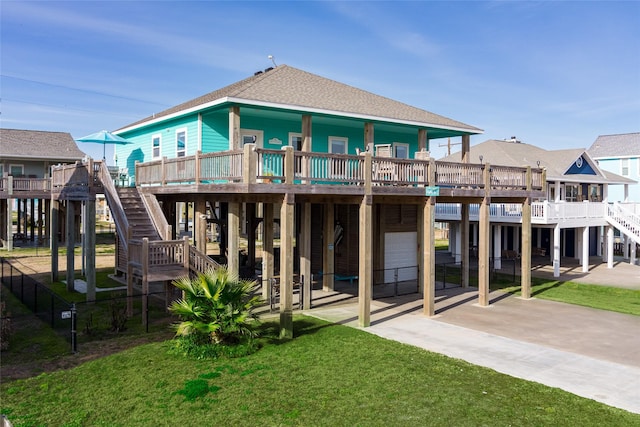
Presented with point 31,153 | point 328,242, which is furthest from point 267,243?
point 31,153

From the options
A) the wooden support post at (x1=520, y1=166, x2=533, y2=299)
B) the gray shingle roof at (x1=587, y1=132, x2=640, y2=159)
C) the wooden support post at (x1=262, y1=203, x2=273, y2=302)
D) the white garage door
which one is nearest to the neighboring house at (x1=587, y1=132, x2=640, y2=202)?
the gray shingle roof at (x1=587, y1=132, x2=640, y2=159)

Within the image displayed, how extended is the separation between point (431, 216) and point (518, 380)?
6840 mm

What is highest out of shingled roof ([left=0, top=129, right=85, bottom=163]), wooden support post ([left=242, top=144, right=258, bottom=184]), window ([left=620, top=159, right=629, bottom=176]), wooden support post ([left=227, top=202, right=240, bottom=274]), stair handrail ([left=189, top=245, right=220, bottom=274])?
shingled roof ([left=0, top=129, right=85, bottom=163])

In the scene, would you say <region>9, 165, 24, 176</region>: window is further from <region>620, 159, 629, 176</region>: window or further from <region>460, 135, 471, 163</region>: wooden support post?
<region>620, 159, 629, 176</region>: window

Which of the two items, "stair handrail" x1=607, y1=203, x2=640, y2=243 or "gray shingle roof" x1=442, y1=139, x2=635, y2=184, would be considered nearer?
"stair handrail" x1=607, y1=203, x2=640, y2=243

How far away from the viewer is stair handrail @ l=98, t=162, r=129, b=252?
53.5 ft

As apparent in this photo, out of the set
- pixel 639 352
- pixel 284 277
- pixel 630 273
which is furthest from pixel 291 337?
pixel 630 273

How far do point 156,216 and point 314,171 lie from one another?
20.0 feet

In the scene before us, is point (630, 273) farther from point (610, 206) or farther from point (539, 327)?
point (539, 327)

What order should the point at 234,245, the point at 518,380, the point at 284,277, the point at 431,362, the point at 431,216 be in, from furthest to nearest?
the point at 431,216 → the point at 234,245 → the point at 284,277 → the point at 431,362 → the point at 518,380

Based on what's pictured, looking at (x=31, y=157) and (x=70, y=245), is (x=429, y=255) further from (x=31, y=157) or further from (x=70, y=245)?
(x=31, y=157)

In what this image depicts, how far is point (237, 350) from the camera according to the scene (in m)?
12.0

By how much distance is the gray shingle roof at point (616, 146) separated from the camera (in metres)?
43.4

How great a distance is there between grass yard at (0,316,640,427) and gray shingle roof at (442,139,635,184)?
2169cm
